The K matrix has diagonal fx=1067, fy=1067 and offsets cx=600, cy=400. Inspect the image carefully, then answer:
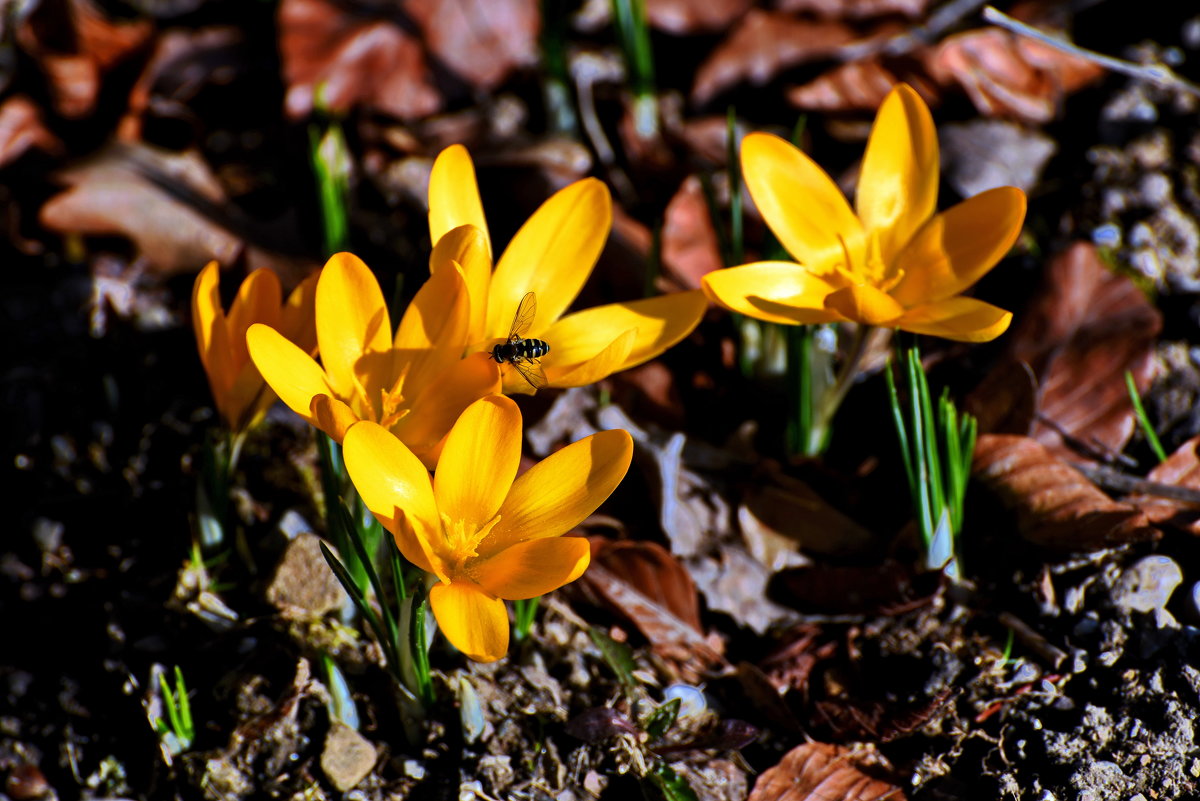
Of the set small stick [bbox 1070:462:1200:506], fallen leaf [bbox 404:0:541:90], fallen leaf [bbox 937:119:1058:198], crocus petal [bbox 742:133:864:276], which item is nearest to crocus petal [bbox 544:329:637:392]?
crocus petal [bbox 742:133:864:276]

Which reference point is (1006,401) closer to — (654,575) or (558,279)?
(654,575)

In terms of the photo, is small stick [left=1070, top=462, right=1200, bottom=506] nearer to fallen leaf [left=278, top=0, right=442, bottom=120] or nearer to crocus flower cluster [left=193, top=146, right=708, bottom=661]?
crocus flower cluster [left=193, top=146, right=708, bottom=661]

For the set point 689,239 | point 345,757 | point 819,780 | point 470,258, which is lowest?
point 819,780

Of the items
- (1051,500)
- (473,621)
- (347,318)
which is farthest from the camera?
(1051,500)

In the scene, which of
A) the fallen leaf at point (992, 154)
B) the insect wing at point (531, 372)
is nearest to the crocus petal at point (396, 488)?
the insect wing at point (531, 372)

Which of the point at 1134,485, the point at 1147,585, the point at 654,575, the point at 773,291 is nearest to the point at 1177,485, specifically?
the point at 1134,485

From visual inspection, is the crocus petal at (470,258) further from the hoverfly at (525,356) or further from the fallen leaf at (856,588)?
the fallen leaf at (856,588)

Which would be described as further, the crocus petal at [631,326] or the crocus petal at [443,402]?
the crocus petal at [631,326]
